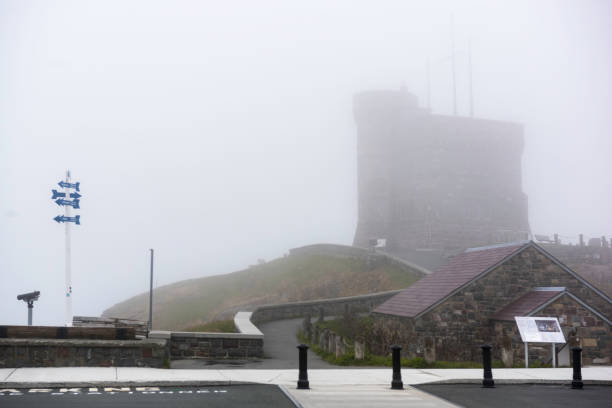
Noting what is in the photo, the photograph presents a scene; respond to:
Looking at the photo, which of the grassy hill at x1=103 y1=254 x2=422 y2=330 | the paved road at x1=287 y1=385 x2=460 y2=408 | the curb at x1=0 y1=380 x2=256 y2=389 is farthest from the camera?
the grassy hill at x1=103 y1=254 x2=422 y2=330

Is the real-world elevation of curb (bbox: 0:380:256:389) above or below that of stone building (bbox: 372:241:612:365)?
below

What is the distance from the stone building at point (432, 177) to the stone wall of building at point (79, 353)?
2463 inches

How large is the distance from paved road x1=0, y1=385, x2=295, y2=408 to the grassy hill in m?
39.6

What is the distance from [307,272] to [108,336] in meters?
51.9

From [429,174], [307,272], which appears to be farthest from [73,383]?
[429,174]

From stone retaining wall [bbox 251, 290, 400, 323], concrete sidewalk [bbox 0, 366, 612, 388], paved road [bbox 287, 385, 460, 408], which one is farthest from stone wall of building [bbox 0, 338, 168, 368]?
stone retaining wall [bbox 251, 290, 400, 323]

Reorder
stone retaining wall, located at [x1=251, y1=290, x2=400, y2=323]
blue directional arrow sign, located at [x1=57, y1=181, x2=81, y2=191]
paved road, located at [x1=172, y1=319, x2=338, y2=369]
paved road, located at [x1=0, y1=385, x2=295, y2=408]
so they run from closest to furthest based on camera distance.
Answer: paved road, located at [x1=0, y1=385, x2=295, y2=408] → paved road, located at [x1=172, y1=319, x2=338, y2=369] → blue directional arrow sign, located at [x1=57, y1=181, x2=81, y2=191] → stone retaining wall, located at [x1=251, y1=290, x2=400, y2=323]

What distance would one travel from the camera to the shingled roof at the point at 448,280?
25047 mm

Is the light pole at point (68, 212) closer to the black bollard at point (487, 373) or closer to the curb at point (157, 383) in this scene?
the curb at point (157, 383)

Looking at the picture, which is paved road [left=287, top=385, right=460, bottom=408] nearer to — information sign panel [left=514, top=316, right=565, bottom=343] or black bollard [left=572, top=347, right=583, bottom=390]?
black bollard [left=572, top=347, right=583, bottom=390]

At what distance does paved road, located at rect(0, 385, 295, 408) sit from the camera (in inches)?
434

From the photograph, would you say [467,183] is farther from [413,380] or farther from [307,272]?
[413,380]

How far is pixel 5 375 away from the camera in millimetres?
14031

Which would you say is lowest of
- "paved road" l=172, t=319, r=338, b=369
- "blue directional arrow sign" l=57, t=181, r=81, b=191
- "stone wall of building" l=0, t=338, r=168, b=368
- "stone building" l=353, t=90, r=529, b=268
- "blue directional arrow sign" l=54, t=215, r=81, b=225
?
"paved road" l=172, t=319, r=338, b=369
